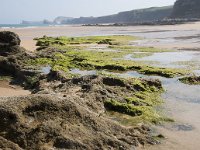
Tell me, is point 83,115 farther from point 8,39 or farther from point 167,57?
point 167,57

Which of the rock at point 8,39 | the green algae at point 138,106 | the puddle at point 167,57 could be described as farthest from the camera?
the puddle at point 167,57

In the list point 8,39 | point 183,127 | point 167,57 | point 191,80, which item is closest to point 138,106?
point 183,127

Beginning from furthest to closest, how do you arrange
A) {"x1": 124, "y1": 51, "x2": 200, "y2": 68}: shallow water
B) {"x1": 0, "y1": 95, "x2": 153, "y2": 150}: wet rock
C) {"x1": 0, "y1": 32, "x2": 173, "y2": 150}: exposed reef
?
{"x1": 124, "y1": 51, "x2": 200, "y2": 68}: shallow water
{"x1": 0, "y1": 32, "x2": 173, "y2": 150}: exposed reef
{"x1": 0, "y1": 95, "x2": 153, "y2": 150}: wet rock

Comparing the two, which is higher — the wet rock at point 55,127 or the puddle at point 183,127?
the wet rock at point 55,127

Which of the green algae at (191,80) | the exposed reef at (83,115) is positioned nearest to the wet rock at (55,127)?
the exposed reef at (83,115)

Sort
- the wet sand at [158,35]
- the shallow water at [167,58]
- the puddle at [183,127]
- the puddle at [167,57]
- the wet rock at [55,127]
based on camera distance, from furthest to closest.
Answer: the wet sand at [158,35] < the puddle at [167,57] < the shallow water at [167,58] < the puddle at [183,127] < the wet rock at [55,127]

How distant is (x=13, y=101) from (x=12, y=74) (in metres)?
15.3

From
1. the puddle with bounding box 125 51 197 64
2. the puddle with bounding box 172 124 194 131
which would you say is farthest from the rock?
the puddle with bounding box 172 124 194 131

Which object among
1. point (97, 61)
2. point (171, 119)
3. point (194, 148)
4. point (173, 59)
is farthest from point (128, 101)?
point (173, 59)

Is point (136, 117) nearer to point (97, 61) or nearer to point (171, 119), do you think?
point (171, 119)

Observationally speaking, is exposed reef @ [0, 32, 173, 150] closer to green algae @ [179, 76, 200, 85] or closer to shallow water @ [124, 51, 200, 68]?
green algae @ [179, 76, 200, 85]

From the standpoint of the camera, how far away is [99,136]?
11.7m

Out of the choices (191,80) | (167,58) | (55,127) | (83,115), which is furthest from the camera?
(167,58)

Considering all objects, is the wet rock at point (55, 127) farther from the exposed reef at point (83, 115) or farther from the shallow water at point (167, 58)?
the shallow water at point (167, 58)
